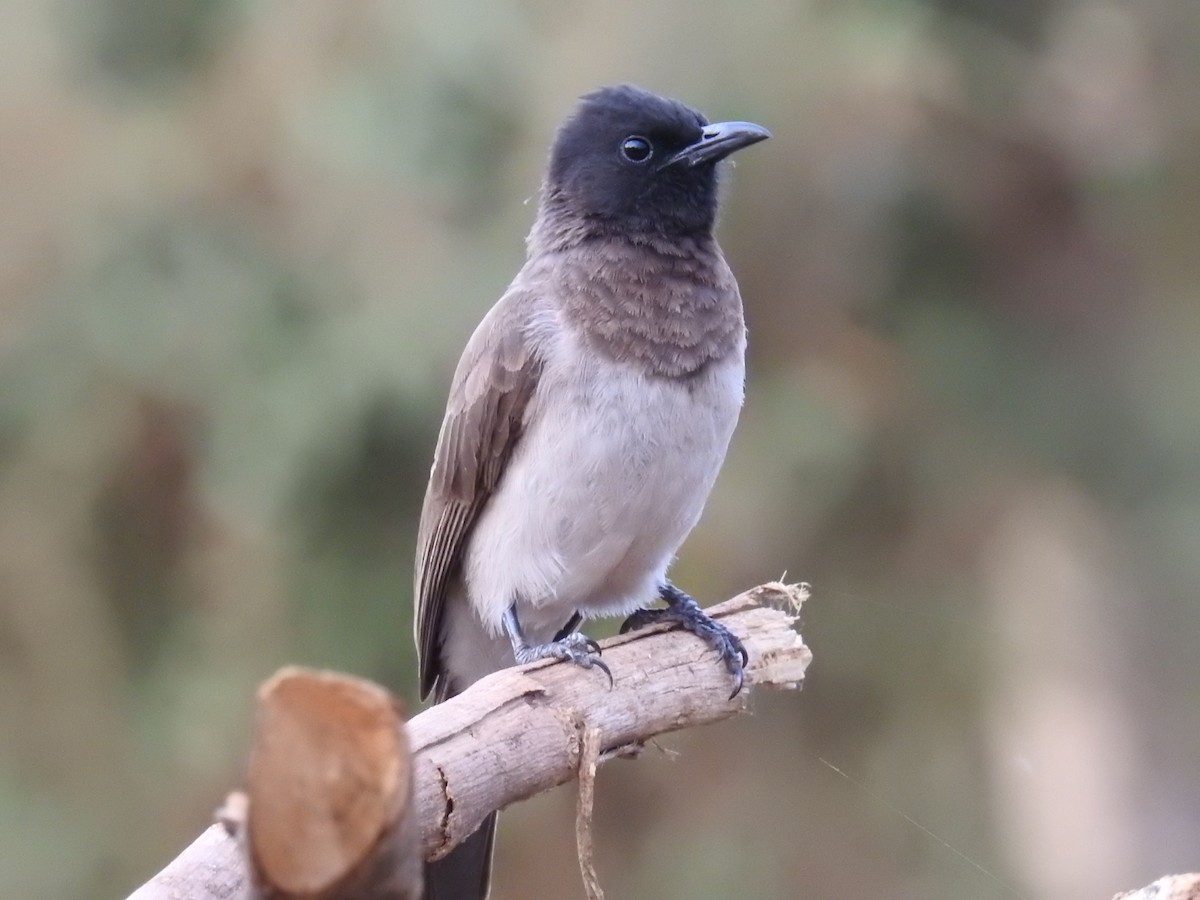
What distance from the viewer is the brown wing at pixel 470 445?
8.96 feet

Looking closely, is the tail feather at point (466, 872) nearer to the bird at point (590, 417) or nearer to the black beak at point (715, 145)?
the bird at point (590, 417)

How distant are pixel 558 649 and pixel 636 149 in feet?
3.57

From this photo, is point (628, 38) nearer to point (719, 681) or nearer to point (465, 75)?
point (465, 75)

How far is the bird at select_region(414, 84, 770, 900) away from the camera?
2.62 meters

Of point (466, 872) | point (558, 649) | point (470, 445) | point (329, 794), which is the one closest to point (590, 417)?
point (470, 445)

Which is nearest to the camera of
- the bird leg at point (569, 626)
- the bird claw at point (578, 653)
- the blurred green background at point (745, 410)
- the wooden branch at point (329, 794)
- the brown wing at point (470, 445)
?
the wooden branch at point (329, 794)

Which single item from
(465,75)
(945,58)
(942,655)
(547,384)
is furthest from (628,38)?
(942,655)

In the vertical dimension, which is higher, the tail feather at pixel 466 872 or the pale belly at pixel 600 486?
the pale belly at pixel 600 486

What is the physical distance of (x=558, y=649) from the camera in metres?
2.46

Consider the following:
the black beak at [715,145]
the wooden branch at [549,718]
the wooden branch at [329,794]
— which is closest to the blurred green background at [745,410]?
the black beak at [715,145]

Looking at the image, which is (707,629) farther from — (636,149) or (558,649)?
(636,149)

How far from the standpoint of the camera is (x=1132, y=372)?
436 cm

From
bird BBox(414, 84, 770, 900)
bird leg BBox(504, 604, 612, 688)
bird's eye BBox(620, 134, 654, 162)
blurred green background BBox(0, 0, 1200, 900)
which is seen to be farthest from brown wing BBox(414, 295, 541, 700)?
blurred green background BBox(0, 0, 1200, 900)

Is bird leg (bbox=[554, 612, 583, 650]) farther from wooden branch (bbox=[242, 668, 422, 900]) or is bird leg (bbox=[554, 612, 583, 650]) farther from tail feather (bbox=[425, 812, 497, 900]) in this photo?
wooden branch (bbox=[242, 668, 422, 900])
